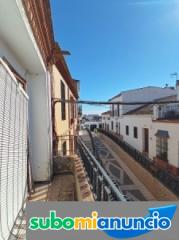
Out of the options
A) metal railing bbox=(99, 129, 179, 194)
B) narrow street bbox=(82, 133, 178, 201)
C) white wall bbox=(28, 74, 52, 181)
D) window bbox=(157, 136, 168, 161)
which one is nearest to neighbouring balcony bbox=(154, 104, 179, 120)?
window bbox=(157, 136, 168, 161)

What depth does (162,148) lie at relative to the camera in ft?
35.1

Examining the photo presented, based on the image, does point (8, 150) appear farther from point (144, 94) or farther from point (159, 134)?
point (144, 94)

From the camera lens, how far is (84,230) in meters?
1.86

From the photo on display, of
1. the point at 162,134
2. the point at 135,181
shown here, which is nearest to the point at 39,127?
the point at 162,134

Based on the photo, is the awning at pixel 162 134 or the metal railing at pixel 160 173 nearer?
the metal railing at pixel 160 173

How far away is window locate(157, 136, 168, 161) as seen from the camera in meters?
10.2

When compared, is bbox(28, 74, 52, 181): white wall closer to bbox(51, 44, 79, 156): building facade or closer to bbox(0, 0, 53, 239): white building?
bbox(0, 0, 53, 239): white building

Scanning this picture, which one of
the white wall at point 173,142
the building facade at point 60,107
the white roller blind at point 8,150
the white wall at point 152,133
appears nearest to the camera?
the white roller blind at point 8,150

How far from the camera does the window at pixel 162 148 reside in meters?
10.2

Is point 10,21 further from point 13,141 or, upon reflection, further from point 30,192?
point 30,192

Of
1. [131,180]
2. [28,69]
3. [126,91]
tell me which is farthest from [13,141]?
[126,91]

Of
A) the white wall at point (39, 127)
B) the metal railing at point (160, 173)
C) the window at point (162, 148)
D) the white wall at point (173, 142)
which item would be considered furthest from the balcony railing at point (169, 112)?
the white wall at point (39, 127)

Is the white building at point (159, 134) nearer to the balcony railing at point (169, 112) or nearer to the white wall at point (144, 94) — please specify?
the balcony railing at point (169, 112)

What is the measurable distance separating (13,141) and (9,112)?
0.37 metres
